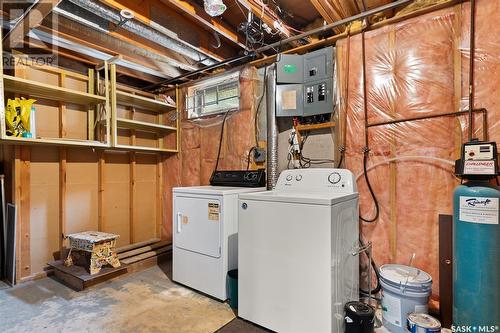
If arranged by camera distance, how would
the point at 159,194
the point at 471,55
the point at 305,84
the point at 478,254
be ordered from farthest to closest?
the point at 159,194
the point at 305,84
the point at 471,55
the point at 478,254

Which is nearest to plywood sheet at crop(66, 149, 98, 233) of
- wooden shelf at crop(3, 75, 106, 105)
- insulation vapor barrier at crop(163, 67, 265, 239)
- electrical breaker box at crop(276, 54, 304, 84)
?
wooden shelf at crop(3, 75, 106, 105)

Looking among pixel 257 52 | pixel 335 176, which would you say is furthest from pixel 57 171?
pixel 335 176

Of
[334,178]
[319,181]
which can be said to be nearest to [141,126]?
[319,181]

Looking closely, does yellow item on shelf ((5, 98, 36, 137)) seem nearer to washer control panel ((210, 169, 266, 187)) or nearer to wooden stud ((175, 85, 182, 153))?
wooden stud ((175, 85, 182, 153))

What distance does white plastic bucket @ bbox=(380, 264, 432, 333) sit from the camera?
1.69m

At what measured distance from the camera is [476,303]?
5.02ft

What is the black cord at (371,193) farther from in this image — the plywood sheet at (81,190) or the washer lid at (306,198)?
the plywood sheet at (81,190)

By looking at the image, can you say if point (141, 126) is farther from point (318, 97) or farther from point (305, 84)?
point (318, 97)

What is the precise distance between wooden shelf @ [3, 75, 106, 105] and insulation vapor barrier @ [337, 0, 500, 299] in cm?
275

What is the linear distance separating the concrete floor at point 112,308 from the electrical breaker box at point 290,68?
2.23 metres

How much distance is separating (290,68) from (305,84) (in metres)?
0.24

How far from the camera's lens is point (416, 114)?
6.52ft

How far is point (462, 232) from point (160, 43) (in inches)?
118

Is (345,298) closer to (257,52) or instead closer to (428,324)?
(428,324)
